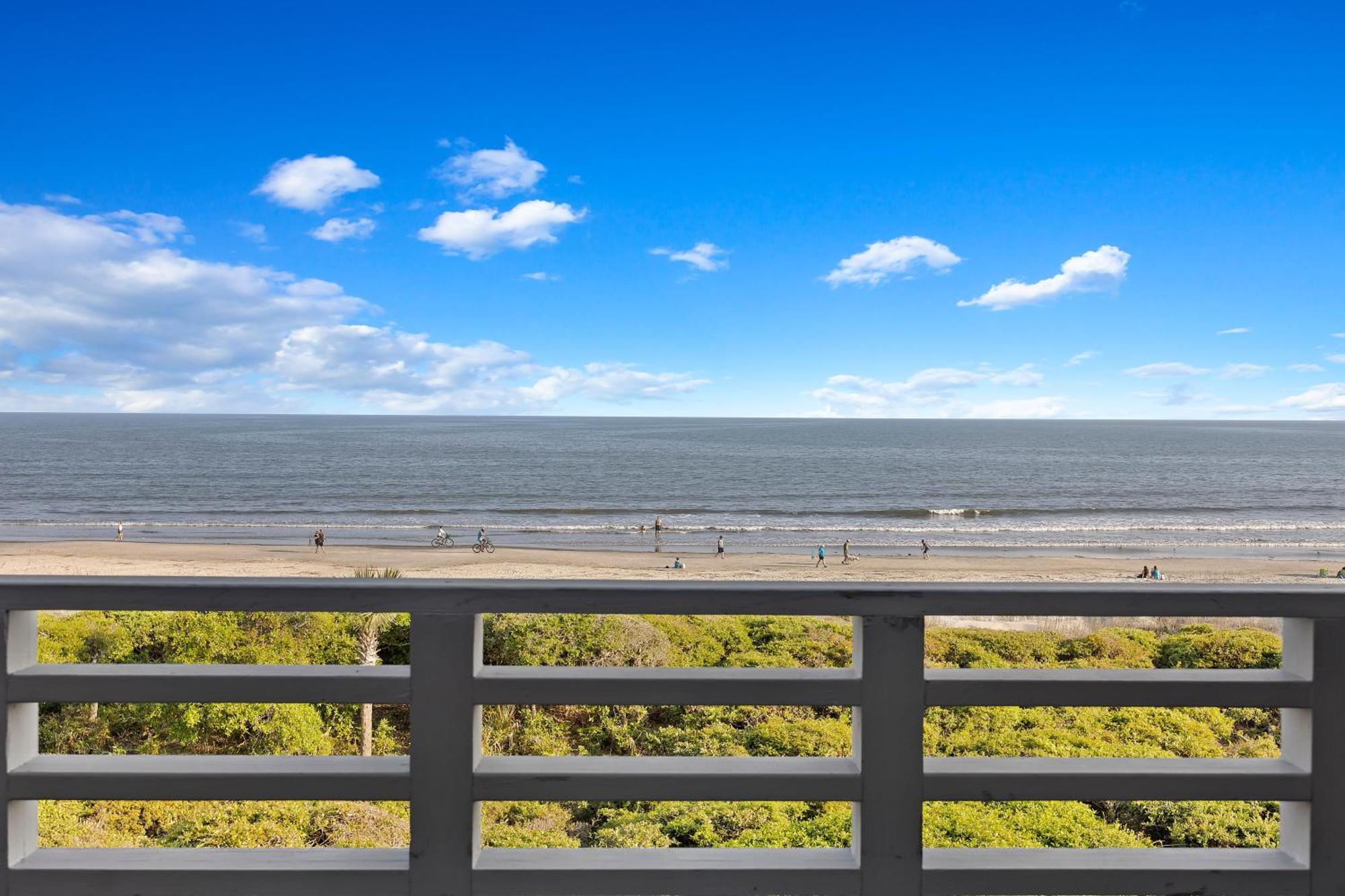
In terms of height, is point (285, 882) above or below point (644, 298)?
below

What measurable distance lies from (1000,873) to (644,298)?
13377cm

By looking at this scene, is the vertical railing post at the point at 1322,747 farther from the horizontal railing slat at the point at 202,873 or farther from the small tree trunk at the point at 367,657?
the small tree trunk at the point at 367,657

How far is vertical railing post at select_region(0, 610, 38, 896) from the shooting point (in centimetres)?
144

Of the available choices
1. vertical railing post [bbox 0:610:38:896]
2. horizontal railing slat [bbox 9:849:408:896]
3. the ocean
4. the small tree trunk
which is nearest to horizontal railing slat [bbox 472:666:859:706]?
horizontal railing slat [bbox 9:849:408:896]

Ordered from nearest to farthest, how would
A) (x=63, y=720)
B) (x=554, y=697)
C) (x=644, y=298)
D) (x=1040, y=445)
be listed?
1. (x=554, y=697)
2. (x=63, y=720)
3. (x=1040, y=445)
4. (x=644, y=298)

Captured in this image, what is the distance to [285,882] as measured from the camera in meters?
1.47

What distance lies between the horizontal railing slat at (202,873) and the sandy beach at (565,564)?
2318 centimetres

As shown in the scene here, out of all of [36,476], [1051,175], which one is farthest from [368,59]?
[1051,175]

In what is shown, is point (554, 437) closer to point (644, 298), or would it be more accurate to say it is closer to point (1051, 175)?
point (644, 298)

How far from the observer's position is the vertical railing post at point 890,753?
149 cm

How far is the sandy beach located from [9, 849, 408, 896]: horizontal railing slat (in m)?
23.2

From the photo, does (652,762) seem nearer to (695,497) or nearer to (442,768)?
(442,768)

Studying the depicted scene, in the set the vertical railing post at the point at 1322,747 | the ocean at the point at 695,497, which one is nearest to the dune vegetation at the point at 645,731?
the vertical railing post at the point at 1322,747

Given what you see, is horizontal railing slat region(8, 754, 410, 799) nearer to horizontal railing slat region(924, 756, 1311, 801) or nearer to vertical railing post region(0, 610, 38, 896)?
vertical railing post region(0, 610, 38, 896)
